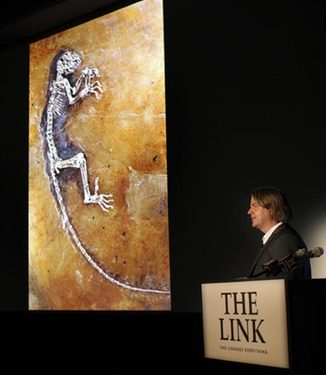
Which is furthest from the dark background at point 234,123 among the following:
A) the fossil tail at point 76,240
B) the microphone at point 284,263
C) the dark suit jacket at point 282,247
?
the microphone at point 284,263

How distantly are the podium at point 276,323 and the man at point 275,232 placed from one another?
1.11 meters

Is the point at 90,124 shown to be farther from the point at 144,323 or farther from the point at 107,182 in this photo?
the point at 144,323

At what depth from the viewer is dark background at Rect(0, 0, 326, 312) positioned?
4.19m

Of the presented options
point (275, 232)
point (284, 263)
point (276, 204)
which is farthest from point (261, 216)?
point (284, 263)

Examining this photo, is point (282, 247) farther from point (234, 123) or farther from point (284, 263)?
point (234, 123)

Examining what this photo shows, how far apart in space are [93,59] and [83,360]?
12.1 feet

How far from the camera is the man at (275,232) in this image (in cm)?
287

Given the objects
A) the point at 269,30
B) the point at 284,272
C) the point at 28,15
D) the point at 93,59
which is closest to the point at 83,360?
the point at 284,272

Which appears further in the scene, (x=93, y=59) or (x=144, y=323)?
(x=93, y=59)

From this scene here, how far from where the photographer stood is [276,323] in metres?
1.47

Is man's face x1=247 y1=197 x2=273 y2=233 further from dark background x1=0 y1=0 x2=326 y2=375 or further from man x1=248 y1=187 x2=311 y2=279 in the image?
dark background x1=0 y1=0 x2=326 y2=375

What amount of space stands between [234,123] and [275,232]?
1.77m

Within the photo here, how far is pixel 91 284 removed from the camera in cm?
544

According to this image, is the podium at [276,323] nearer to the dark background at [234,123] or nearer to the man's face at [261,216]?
the man's face at [261,216]
